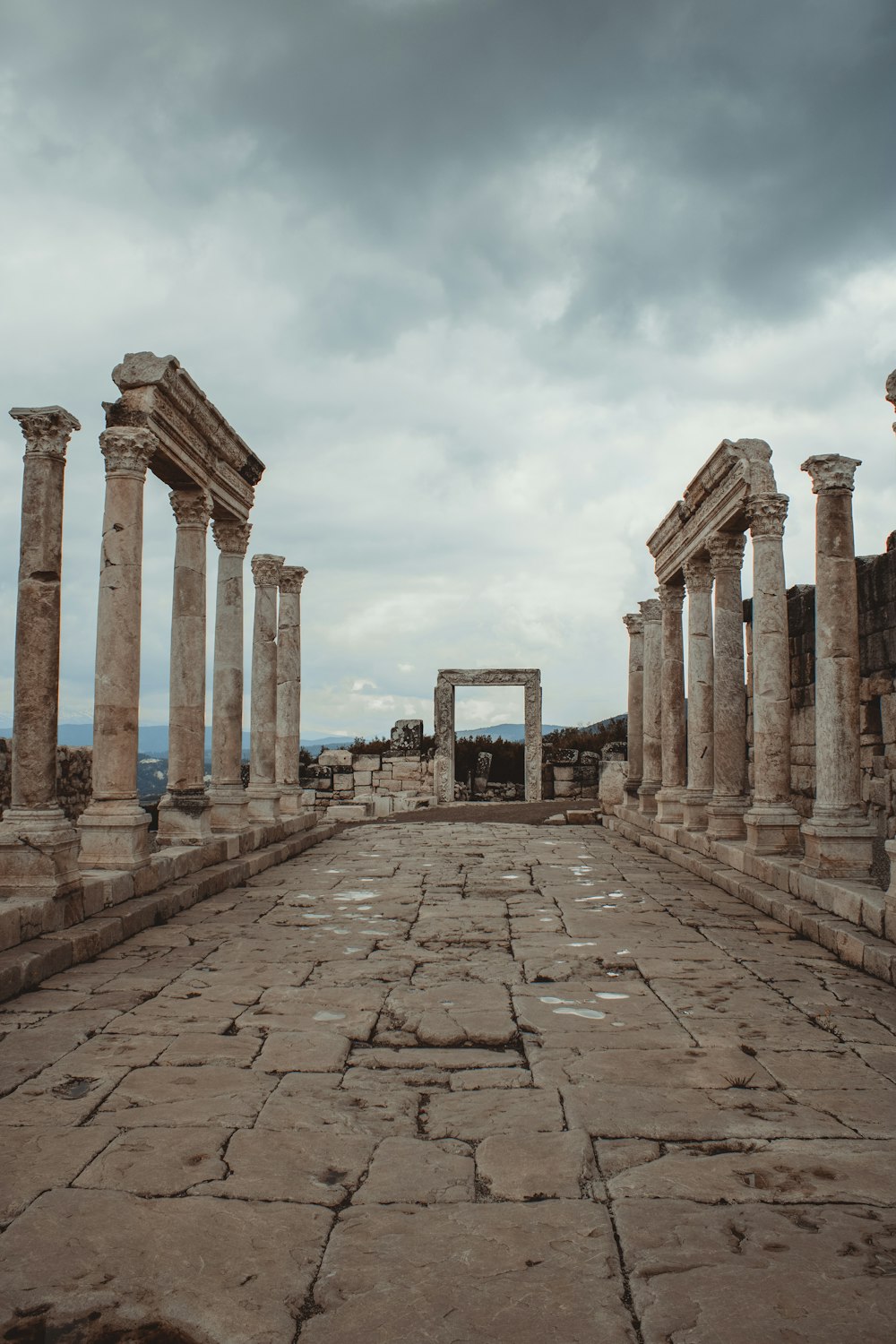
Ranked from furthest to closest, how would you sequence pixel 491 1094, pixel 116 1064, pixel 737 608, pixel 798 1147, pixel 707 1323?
pixel 737 608
pixel 116 1064
pixel 491 1094
pixel 798 1147
pixel 707 1323

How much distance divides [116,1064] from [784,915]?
5900 millimetres

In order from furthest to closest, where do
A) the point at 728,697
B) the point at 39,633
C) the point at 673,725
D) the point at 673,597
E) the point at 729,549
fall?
the point at 673,597 < the point at 673,725 < the point at 729,549 < the point at 728,697 < the point at 39,633

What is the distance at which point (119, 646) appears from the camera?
353 inches

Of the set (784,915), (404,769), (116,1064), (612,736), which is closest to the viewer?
(116,1064)

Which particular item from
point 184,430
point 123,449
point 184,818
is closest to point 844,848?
point 184,818

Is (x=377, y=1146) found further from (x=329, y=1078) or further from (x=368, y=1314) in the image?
(x=368, y=1314)

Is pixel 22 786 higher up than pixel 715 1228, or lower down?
higher up

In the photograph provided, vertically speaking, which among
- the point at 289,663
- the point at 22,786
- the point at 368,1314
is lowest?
the point at 368,1314

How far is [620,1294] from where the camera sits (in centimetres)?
261

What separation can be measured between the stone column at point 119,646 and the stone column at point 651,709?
10419mm

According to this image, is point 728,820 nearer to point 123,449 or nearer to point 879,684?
point 879,684

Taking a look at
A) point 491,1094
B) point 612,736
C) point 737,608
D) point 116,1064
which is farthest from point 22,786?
point 612,736

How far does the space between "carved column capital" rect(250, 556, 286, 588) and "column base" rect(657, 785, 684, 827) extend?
7120 mm

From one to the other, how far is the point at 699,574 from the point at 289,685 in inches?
283
